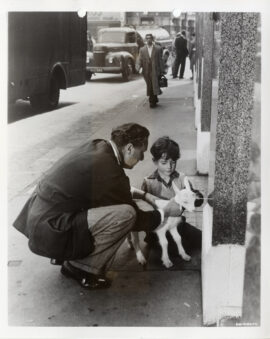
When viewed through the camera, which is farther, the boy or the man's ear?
the boy

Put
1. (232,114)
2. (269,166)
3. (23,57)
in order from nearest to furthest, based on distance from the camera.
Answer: (232,114) < (269,166) < (23,57)

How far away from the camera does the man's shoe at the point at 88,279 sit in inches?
108

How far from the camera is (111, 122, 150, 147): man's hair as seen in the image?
268 centimetres

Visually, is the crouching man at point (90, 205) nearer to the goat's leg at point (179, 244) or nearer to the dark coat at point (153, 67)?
the goat's leg at point (179, 244)

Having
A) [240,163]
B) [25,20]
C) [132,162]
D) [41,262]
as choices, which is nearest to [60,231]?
[41,262]

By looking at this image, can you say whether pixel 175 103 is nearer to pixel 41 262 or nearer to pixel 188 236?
pixel 188 236

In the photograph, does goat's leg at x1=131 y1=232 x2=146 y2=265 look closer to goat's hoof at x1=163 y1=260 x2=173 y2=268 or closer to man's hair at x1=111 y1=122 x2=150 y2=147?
goat's hoof at x1=163 y1=260 x2=173 y2=268

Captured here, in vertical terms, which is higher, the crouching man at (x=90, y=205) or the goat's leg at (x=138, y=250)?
the crouching man at (x=90, y=205)

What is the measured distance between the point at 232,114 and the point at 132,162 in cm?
73

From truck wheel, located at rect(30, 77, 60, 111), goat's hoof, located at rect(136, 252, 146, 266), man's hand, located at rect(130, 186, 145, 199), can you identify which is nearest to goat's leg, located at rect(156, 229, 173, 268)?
goat's hoof, located at rect(136, 252, 146, 266)

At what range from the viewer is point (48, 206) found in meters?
2.70

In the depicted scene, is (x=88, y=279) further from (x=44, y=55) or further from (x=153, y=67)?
(x=44, y=55)

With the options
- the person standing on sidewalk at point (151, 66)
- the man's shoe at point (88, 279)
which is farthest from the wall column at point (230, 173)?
the person standing on sidewalk at point (151, 66)

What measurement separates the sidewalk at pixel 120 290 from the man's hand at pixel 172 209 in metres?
0.08
